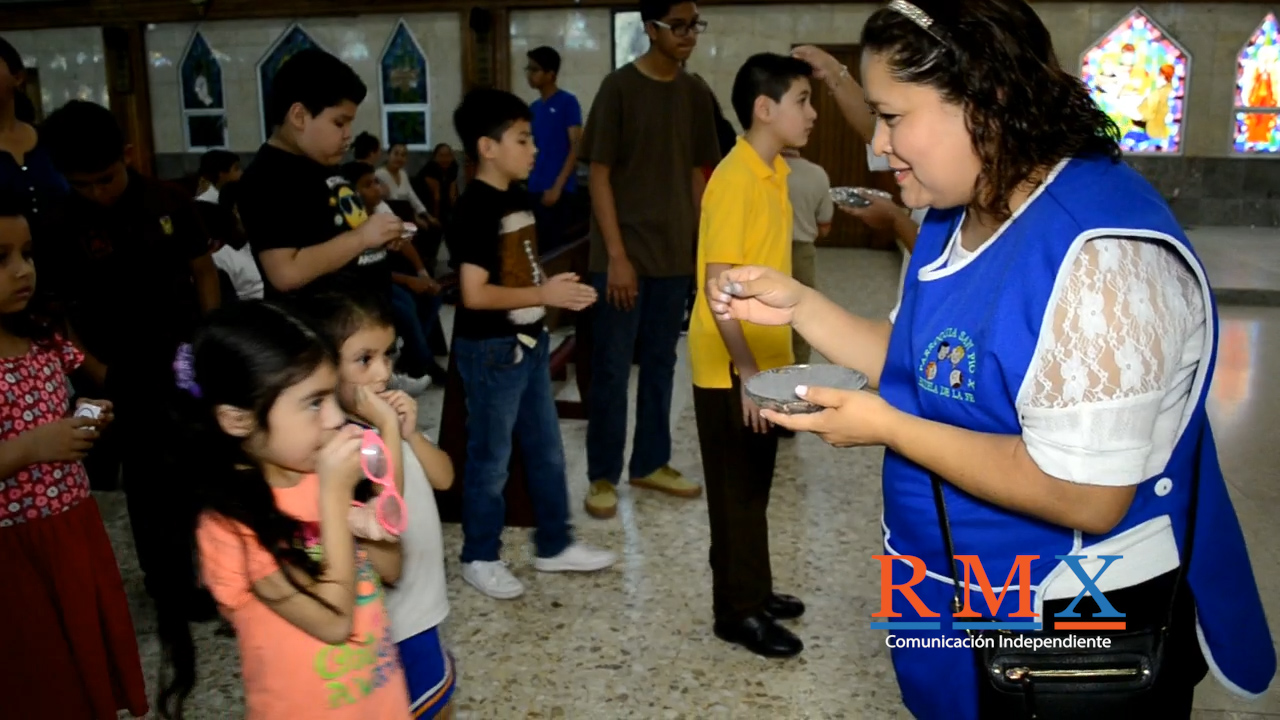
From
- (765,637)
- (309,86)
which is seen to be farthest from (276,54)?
(765,637)

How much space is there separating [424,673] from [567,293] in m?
1.14

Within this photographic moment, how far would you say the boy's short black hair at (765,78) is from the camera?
2.44 m

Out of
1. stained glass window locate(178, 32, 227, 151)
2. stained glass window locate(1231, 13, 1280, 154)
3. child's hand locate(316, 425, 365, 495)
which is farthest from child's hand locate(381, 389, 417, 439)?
stained glass window locate(178, 32, 227, 151)

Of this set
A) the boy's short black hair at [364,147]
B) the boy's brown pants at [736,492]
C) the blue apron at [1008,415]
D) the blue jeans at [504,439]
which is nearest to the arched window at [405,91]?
the boy's short black hair at [364,147]

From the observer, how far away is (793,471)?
12.5ft

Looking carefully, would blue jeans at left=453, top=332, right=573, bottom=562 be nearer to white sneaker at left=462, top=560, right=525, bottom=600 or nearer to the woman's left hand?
white sneaker at left=462, top=560, right=525, bottom=600

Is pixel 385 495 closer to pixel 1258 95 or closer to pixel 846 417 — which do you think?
pixel 846 417

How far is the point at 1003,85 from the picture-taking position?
3.58 feet

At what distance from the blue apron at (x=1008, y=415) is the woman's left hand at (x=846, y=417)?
0.24 ft

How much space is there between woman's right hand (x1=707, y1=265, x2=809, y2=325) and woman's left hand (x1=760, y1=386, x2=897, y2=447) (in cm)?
37

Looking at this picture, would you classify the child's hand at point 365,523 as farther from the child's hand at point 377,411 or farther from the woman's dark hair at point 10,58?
the woman's dark hair at point 10,58

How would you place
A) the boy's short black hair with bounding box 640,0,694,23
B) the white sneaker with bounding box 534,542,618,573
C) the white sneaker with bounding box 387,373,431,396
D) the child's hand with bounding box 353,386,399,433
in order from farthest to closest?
the white sneaker with bounding box 387,373,431,396
the boy's short black hair with bounding box 640,0,694,23
the white sneaker with bounding box 534,542,618,573
the child's hand with bounding box 353,386,399,433

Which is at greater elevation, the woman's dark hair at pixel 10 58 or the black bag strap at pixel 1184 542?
the woman's dark hair at pixel 10 58

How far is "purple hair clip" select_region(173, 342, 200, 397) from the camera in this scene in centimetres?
142
